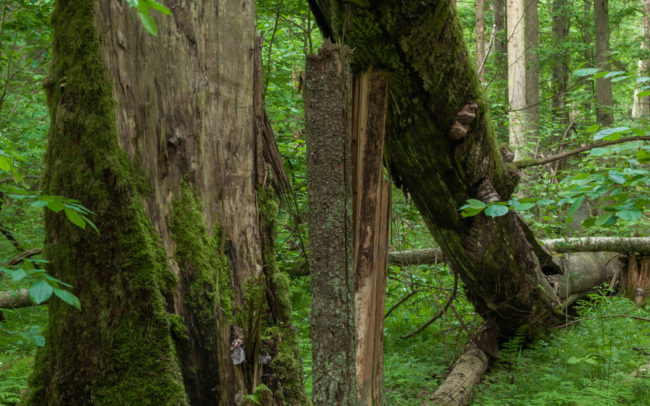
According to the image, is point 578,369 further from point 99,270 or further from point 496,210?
point 99,270

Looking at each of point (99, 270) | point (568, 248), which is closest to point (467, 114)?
point (99, 270)

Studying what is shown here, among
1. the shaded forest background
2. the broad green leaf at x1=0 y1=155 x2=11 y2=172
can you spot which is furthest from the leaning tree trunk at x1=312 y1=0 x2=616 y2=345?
the broad green leaf at x1=0 y1=155 x2=11 y2=172

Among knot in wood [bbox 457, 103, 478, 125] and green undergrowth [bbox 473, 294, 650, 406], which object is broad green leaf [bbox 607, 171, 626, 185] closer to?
knot in wood [bbox 457, 103, 478, 125]

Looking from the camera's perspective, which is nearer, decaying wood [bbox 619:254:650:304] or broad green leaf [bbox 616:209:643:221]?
broad green leaf [bbox 616:209:643:221]

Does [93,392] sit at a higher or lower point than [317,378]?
higher

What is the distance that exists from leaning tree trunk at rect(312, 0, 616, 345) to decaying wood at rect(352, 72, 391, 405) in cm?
23

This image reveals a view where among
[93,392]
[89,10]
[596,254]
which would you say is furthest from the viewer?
[596,254]

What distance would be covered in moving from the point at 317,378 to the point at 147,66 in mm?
1754

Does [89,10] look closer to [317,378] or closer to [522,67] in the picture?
[317,378]

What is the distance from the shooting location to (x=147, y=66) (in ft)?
7.70

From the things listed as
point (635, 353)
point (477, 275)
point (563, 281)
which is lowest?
point (635, 353)

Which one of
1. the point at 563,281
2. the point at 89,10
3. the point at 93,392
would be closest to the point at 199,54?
the point at 89,10

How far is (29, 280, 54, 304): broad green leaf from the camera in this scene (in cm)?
175

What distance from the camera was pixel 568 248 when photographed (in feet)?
24.5
